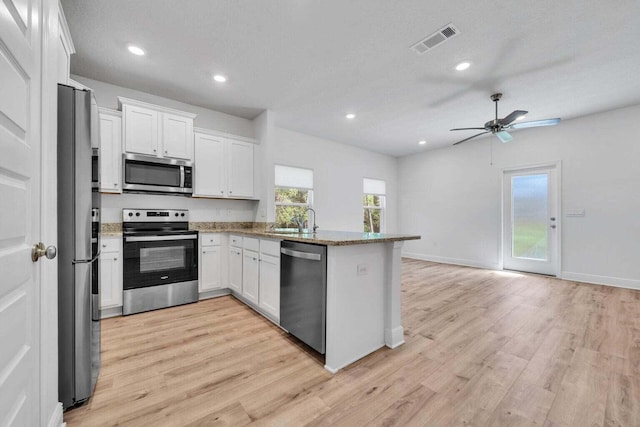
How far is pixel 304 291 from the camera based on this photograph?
2.22m

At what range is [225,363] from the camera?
2.05 metres

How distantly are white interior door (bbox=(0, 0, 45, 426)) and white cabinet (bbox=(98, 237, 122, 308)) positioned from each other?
2.09 meters

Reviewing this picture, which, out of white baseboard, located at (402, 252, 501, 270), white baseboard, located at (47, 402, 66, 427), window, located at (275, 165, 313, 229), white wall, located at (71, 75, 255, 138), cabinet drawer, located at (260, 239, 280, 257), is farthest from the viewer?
white baseboard, located at (402, 252, 501, 270)

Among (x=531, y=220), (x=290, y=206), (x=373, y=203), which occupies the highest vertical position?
(x=373, y=203)

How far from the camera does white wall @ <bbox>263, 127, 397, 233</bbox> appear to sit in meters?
5.15

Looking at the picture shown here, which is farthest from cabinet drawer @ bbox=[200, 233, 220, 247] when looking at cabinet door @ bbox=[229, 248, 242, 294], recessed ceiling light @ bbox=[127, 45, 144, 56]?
recessed ceiling light @ bbox=[127, 45, 144, 56]

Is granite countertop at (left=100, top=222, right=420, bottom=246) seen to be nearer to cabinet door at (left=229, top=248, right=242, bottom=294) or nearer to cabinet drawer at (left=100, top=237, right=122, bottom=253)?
cabinet drawer at (left=100, top=237, right=122, bottom=253)

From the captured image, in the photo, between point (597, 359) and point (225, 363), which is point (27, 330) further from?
point (597, 359)

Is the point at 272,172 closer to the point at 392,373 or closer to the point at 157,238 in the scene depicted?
the point at 157,238

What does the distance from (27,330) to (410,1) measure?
2997 millimetres

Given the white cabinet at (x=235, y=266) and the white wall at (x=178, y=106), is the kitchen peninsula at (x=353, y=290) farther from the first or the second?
the white wall at (x=178, y=106)

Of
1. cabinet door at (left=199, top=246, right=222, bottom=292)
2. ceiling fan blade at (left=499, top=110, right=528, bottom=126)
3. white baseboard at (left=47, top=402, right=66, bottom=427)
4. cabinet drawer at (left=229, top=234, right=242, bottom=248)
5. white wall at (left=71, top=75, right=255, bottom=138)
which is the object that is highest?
white wall at (left=71, top=75, right=255, bottom=138)

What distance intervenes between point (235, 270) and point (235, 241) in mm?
387

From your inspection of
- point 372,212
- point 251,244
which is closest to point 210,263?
point 251,244
